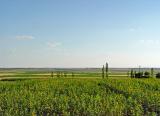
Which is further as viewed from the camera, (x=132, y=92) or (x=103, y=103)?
(x=132, y=92)

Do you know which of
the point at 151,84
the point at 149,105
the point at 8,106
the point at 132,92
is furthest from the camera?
the point at 151,84

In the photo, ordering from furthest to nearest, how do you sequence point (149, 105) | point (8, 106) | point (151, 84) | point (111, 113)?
point (151, 84) < point (149, 105) < point (8, 106) < point (111, 113)

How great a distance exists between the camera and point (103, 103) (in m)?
19.1

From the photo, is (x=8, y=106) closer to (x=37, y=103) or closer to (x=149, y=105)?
(x=37, y=103)

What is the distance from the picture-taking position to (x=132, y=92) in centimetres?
2520

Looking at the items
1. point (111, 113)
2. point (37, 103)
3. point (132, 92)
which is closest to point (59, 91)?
point (132, 92)

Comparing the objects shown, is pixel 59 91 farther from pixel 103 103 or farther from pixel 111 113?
pixel 111 113

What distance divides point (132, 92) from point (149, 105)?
17.2 feet

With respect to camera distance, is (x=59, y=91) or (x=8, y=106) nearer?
(x=8, y=106)

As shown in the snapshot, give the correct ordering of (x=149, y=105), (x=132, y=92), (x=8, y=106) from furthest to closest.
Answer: (x=132, y=92) < (x=149, y=105) < (x=8, y=106)

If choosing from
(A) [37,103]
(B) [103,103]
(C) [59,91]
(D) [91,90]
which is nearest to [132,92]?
(D) [91,90]

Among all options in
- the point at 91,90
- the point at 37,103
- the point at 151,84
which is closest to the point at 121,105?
the point at 37,103

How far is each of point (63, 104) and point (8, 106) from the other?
2.43 m

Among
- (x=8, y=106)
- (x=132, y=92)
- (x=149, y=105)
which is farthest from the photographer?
(x=132, y=92)
